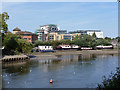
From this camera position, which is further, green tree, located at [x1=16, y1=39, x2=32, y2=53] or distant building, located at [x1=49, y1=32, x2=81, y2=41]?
distant building, located at [x1=49, y1=32, x2=81, y2=41]

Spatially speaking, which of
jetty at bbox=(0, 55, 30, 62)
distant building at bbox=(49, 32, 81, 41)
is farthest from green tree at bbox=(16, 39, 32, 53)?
distant building at bbox=(49, 32, 81, 41)

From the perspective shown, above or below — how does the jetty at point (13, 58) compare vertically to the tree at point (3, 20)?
below

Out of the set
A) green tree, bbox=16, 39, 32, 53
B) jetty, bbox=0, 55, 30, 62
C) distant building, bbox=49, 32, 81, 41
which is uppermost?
distant building, bbox=49, 32, 81, 41

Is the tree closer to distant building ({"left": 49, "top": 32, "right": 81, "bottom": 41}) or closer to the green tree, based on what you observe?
the green tree

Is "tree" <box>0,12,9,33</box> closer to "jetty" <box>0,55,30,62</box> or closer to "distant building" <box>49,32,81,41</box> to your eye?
"jetty" <box>0,55,30,62</box>

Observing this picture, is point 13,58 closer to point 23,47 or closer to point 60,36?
point 23,47

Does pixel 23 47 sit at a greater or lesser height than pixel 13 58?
greater

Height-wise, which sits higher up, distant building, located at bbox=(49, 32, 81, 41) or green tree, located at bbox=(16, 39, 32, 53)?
distant building, located at bbox=(49, 32, 81, 41)

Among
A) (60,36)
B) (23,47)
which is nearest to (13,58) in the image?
(23,47)

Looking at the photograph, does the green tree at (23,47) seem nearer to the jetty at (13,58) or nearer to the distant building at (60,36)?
the jetty at (13,58)

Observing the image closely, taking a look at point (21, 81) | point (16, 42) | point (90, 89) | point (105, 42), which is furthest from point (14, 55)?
point (105, 42)

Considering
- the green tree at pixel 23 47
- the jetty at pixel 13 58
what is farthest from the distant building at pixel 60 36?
the jetty at pixel 13 58

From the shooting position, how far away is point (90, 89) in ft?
98.6

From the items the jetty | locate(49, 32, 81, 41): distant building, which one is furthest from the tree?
locate(49, 32, 81, 41): distant building
